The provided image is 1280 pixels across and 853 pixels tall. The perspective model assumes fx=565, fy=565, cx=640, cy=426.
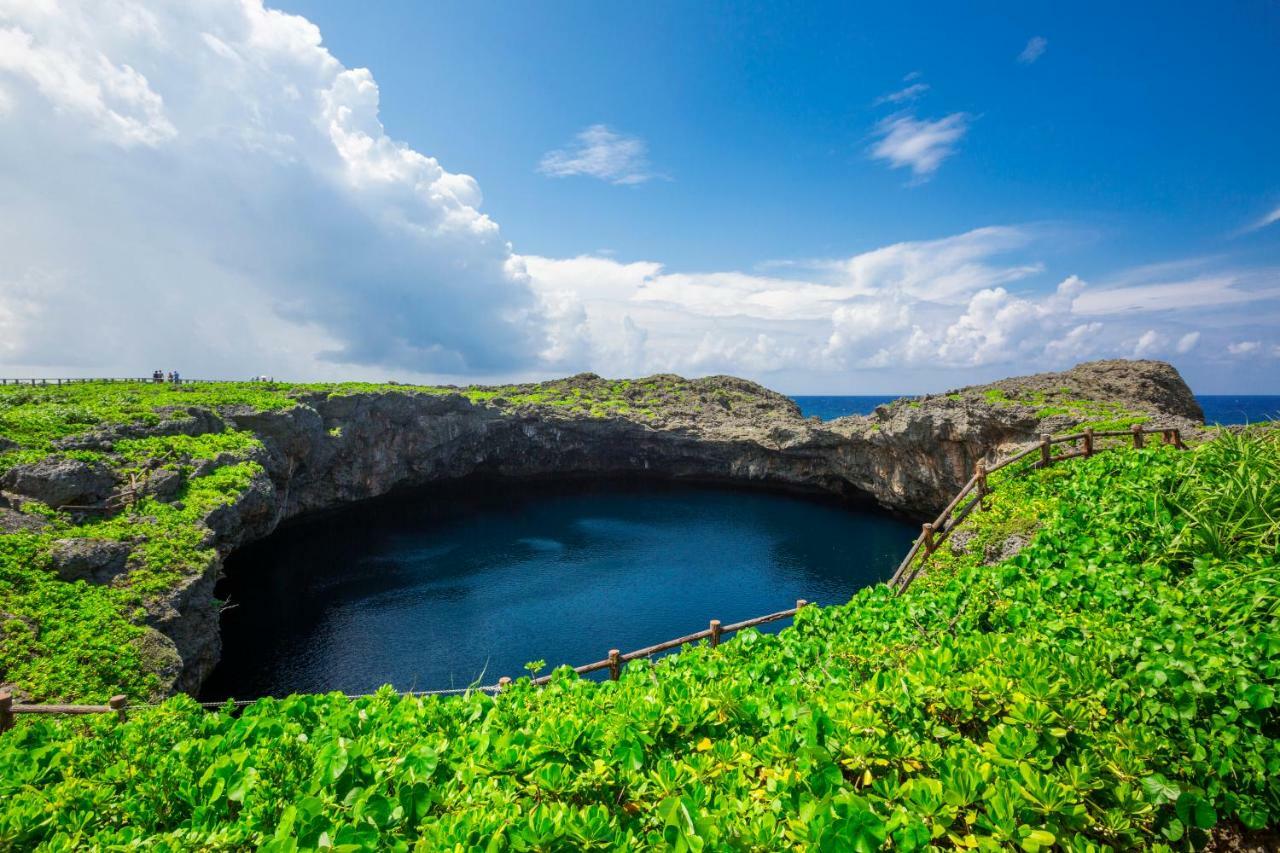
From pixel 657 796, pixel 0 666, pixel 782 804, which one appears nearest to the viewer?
pixel 782 804

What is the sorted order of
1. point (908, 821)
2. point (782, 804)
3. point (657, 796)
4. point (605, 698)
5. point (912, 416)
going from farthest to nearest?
1. point (912, 416)
2. point (605, 698)
3. point (657, 796)
4. point (782, 804)
5. point (908, 821)

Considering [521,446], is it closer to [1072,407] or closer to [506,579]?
[506,579]

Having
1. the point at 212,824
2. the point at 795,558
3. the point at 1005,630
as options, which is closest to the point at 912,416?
the point at 795,558

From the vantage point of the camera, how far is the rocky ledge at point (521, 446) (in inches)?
698

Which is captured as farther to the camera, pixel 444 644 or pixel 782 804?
pixel 444 644

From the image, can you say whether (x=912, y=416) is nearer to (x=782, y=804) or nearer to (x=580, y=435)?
(x=580, y=435)

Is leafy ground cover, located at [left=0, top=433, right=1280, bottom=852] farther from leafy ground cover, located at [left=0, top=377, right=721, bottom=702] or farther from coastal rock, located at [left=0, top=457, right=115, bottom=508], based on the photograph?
coastal rock, located at [left=0, top=457, right=115, bottom=508]

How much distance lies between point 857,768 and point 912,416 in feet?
133

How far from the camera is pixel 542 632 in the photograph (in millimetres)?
25719

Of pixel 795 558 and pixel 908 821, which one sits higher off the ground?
pixel 908 821

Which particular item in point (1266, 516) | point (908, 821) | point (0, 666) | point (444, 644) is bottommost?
point (444, 644)

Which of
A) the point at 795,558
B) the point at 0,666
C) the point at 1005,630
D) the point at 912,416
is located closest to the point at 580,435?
the point at 795,558

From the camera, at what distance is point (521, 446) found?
55.4 metres

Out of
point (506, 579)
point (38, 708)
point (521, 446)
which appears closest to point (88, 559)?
point (38, 708)
